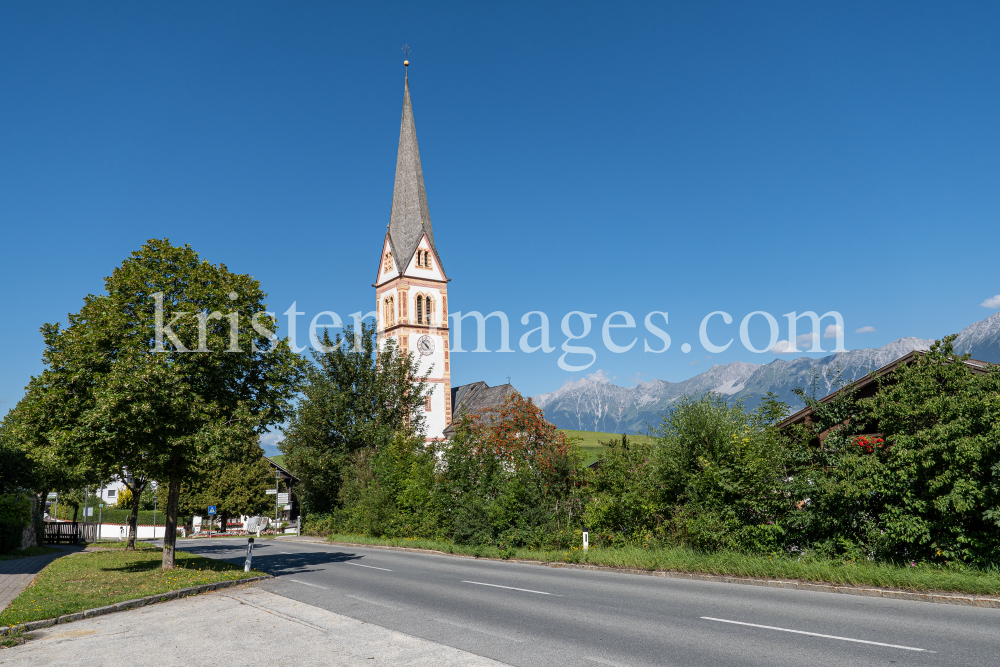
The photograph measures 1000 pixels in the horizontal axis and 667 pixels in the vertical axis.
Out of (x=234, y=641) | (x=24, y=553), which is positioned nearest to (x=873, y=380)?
(x=234, y=641)

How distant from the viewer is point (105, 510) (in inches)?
3610

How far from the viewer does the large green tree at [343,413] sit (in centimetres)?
4359

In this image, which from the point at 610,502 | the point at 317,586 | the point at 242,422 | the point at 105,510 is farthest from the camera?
the point at 105,510

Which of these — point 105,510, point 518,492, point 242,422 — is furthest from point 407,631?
point 105,510

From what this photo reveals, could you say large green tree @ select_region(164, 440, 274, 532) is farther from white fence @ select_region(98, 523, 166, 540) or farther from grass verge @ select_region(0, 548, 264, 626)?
grass verge @ select_region(0, 548, 264, 626)

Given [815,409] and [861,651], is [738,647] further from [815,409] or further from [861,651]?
[815,409]

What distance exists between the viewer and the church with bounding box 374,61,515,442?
6128 centimetres

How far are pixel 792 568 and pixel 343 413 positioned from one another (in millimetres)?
34847

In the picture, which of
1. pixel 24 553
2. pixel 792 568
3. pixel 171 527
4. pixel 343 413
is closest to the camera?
pixel 792 568

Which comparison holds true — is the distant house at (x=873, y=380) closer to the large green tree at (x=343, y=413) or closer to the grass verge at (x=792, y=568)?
the grass verge at (x=792, y=568)

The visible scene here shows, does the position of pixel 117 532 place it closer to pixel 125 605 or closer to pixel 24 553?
pixel 24 553

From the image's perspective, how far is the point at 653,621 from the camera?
33.0 feet

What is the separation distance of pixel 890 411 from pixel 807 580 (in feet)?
12.6

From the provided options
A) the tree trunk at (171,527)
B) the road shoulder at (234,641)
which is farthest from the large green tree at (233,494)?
the road shoulder at (234,641)
